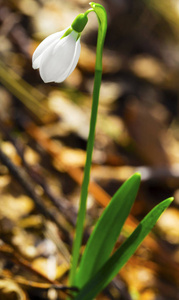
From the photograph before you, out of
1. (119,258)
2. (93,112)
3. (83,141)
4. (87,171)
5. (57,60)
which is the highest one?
(57,60)

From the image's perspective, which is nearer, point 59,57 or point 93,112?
point 59,57

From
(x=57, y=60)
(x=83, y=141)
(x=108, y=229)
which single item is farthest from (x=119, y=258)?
(x=83, y=141)

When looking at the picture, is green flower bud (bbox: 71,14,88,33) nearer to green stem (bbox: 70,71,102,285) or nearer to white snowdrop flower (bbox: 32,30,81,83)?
white snowdrop flower (bbox: 32,30,81,83)

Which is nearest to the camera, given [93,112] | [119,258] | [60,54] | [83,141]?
[60,54]

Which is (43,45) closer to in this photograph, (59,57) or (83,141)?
(59,57)

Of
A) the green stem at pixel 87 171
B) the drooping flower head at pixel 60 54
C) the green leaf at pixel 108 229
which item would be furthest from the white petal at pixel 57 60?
the green leaf at pixel 108 229

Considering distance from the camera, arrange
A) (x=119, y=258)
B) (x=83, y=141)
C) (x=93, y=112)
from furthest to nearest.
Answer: (x=83, y=141) < (x=119, y=258) < (x=93, y=112)

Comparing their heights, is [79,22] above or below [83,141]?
above

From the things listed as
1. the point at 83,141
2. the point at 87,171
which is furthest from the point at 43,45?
the point at 83,141
